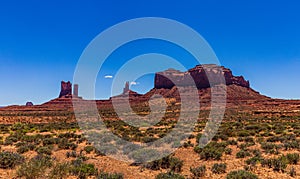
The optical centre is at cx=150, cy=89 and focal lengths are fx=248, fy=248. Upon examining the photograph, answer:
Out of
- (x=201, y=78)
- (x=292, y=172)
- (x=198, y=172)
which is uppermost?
(x=201, y=78)

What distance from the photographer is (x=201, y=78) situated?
11312cm

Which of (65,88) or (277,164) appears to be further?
(65,88)

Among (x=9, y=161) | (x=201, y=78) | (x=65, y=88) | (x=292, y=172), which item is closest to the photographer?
(x=292, y=172)

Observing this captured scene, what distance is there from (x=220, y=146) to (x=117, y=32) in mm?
8802

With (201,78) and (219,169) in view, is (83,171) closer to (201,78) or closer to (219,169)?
(219,169)

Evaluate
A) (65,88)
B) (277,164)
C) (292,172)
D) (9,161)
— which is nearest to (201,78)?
(65,88)

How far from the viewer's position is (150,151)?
1314 centimetres

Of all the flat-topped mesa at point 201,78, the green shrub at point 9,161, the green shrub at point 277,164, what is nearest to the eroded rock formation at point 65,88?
the flat-topped mesa at point 201,78

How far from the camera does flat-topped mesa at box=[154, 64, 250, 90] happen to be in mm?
108438

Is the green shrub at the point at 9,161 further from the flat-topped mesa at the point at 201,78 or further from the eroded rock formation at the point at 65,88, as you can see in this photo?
the eroded rock formation at the point at 65,88

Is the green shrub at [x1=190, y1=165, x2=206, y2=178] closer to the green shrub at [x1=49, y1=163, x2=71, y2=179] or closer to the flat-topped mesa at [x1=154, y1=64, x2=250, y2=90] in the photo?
the green shrub at [x1=49, y1=163, x2=71, y2=179]

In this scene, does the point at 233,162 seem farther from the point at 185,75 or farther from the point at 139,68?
the point at 185,75

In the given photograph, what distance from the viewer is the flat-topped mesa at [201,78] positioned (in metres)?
108

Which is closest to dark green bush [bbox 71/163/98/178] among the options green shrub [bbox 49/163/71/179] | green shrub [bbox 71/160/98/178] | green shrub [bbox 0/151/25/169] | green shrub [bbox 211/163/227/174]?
green shrub [bbox 71/160/98/178]
